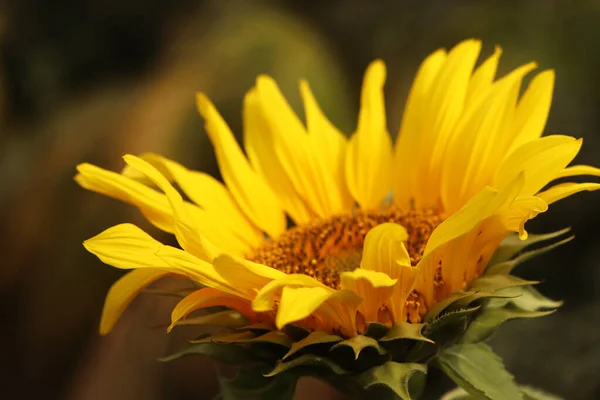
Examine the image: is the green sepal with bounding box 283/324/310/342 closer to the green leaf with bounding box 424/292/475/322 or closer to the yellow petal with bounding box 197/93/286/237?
the green leaf with bounding box 424/292/475/322

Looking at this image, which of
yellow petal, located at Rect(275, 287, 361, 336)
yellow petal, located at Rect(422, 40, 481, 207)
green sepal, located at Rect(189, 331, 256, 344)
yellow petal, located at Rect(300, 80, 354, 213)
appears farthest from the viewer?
yellow petal, located at Rect(300, 80, 354, 213)

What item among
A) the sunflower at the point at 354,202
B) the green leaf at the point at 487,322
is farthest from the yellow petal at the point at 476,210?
the green leaf at the point at 487,322

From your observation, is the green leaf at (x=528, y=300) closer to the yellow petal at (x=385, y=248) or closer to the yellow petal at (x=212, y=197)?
the yellow petal at (x=385, y=248)

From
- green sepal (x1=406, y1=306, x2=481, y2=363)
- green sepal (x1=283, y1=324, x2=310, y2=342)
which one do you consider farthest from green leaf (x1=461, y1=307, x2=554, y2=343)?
green sepal (x1=283, y1=324, x2=310, y2=342)

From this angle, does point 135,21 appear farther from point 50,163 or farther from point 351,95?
point 351,95

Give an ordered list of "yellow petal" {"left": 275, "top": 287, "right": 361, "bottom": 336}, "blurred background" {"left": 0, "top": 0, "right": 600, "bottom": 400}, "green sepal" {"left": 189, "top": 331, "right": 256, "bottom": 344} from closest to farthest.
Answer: "yellow petal" {"left": 275, "top": 287, "right": 361, "bottom": 336}
"green sepal" {"left": 189, "top": 331, "right": 256, "bottom": 344}
"blurred background" {"left": 0, "top": 0, "right": 600, "bottom": 400}

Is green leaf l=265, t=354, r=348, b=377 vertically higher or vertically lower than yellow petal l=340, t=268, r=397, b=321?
lower

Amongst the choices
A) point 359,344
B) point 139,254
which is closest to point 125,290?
point 139,254

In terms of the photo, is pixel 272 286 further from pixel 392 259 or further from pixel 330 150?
pixel 330 150
